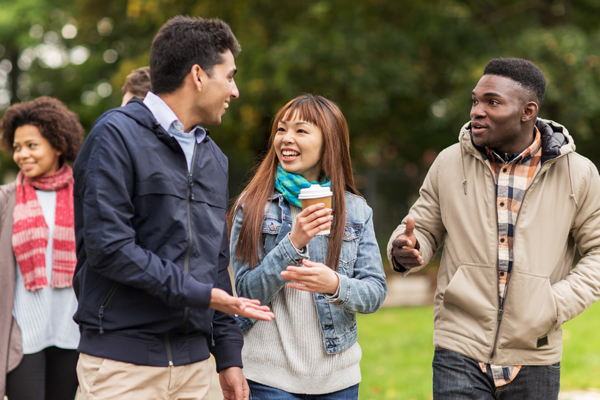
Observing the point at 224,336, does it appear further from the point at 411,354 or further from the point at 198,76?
the point at 411,354

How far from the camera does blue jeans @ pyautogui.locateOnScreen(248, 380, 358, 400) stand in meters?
3.01

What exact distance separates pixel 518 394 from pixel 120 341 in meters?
1.96

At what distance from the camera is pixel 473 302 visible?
3.23m

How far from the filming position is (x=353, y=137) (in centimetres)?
1759

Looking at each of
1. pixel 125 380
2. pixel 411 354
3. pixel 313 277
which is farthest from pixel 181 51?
pixel 411 354

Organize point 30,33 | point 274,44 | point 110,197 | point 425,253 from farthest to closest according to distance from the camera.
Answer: point 30,33, point 274,44, point 425,253, point 110,197

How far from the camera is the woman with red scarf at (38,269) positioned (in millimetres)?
3750

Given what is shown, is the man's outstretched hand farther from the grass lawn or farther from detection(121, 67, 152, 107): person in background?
the grass lawn

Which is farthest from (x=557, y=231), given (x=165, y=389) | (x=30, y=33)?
(x=30, y=33)

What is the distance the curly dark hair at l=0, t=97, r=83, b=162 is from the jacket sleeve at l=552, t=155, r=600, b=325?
3032 millimetres

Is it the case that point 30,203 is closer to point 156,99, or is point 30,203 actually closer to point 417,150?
point 156,99

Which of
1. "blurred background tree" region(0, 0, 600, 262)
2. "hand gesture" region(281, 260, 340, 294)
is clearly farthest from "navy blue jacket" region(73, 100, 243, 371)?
"blurred background tree" region(0, 0, 600, 262)

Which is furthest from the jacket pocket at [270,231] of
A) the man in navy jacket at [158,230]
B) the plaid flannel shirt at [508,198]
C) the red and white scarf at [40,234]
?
the red and white scarf at [40,234]

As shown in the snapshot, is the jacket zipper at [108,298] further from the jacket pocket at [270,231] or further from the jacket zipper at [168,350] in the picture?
the jacket pocket at [270,231]
